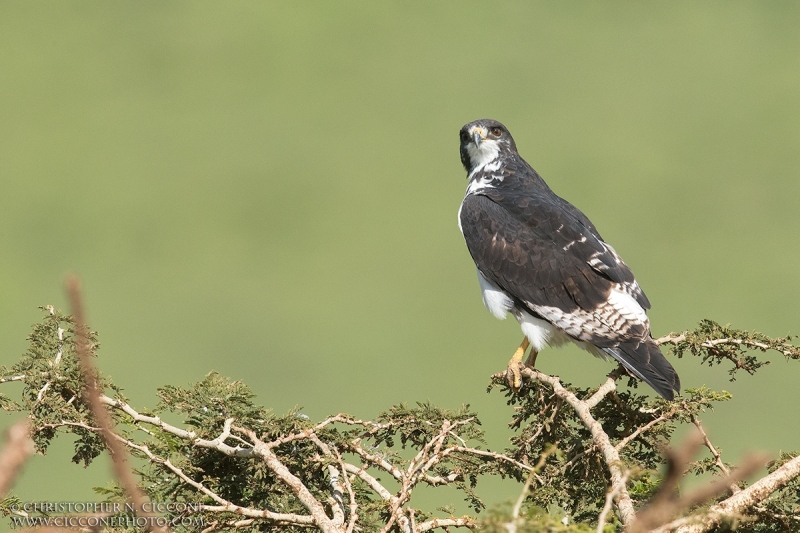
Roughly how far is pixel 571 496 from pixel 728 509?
843 millimetres

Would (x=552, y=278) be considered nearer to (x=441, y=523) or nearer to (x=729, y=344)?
(x=729, y=344)

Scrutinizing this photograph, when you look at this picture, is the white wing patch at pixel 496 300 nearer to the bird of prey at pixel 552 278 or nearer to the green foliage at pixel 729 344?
the bird of prey at pixel 552 278

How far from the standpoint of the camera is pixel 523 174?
6480 mm

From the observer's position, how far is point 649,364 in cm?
427

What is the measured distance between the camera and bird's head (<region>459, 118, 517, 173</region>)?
677 centimetres

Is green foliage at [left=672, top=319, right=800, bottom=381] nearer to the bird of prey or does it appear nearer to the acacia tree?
the acacia tree

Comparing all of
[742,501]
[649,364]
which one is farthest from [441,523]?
[649,364]

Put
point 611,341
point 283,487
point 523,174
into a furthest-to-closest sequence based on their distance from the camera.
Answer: point 523,174, point 611,341, point 283,487

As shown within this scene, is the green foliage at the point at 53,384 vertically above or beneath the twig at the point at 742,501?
above

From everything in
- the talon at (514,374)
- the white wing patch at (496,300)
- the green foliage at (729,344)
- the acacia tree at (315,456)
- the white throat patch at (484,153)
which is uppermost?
the white throat patch at (484,153)

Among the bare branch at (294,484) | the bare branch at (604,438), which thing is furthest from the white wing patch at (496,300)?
the bare branch at (294,484)

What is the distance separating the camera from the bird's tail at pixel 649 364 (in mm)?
4043

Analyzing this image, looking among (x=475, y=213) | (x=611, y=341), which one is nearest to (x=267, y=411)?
(x=611, y=341)

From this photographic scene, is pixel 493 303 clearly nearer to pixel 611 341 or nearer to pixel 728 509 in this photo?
pixel 611 341
